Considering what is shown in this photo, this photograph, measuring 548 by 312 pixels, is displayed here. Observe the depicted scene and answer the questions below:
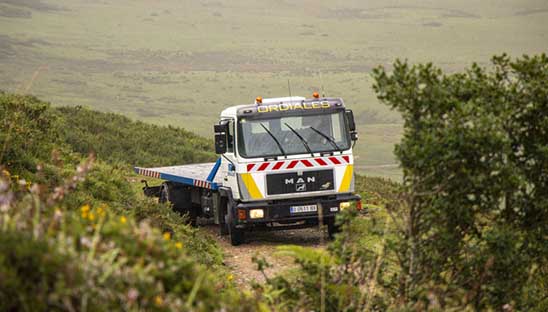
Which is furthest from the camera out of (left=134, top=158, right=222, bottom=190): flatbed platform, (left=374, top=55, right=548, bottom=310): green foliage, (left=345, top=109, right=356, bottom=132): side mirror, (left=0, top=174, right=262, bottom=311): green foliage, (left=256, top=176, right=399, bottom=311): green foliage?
(left=134, top=158, right=222, bottom=190): flatbed platform

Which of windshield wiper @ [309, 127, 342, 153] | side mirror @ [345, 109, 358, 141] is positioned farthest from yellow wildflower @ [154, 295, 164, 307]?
windshield wiper @ [309, 127, 342, 153]

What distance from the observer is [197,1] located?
193125 mm

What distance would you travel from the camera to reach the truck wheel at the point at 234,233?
1645cm

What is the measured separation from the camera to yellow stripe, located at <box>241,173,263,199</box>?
16141 mm

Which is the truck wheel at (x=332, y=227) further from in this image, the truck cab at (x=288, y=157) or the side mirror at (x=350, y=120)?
the side mirror at (x=350, y=120)

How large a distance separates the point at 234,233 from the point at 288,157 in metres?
1.58

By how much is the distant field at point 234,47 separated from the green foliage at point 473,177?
62676 millimetres

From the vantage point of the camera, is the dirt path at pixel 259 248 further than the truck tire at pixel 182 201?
No

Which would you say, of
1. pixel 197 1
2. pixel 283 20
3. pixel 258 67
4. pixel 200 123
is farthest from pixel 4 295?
pixel 197 1

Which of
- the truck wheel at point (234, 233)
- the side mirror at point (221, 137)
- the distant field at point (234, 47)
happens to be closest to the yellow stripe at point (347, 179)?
the truck wheel at point (234, 233)

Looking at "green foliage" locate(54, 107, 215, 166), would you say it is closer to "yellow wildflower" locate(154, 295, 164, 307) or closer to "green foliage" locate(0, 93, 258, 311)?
"green foliage" locate(0, 93, 258, 311)

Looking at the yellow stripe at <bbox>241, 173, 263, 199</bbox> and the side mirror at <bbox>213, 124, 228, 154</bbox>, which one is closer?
the yellow stripe at <bbox>241, 173, 263, 199</bbox>

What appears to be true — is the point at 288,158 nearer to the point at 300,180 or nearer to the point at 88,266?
the point at 300,180

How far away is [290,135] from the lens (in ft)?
52.9
